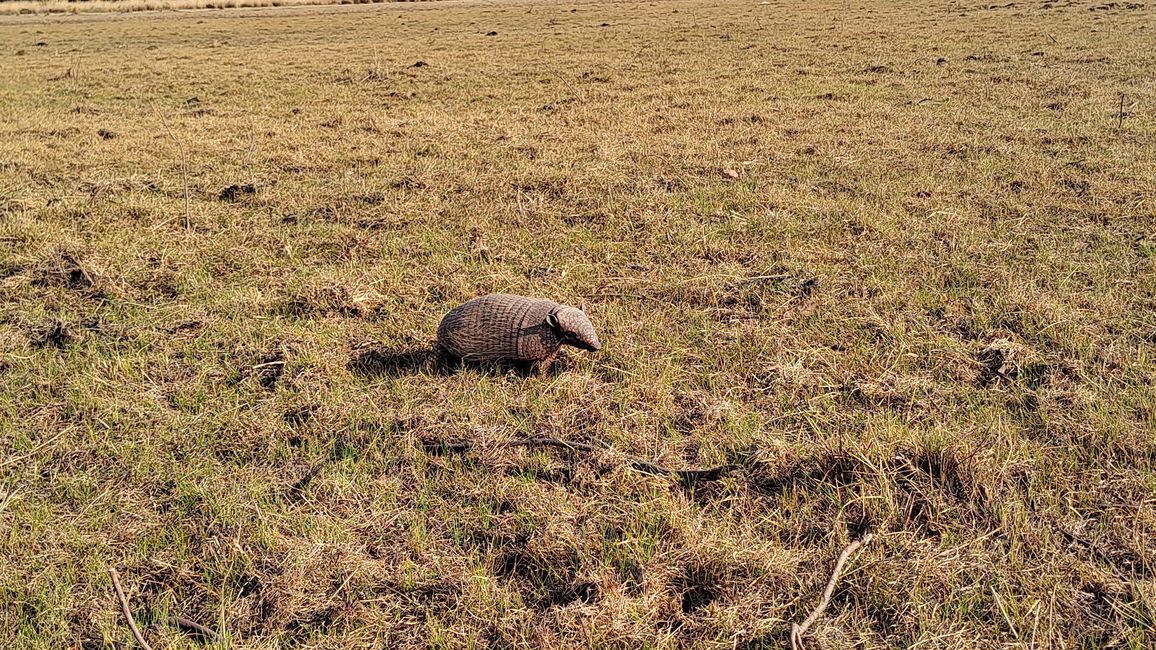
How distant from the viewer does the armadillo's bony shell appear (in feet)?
11.9

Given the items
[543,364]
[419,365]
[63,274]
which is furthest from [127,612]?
[63,274]

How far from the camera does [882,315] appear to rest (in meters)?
4.24

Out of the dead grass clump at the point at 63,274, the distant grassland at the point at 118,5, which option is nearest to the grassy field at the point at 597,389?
the dead grass clump at the point at 63,274

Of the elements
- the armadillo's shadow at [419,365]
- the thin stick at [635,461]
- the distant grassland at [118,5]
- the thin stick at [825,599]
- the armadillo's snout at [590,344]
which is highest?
the distant grassland at [118,5]

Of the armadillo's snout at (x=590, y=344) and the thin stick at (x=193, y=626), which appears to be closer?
the thin stick at (x=193, y=626)

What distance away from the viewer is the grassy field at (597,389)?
94.1 inches

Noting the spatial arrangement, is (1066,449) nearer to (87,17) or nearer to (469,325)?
(469,325)

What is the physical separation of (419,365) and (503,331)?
55 centimetres

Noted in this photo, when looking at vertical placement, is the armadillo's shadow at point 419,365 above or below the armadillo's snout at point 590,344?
below

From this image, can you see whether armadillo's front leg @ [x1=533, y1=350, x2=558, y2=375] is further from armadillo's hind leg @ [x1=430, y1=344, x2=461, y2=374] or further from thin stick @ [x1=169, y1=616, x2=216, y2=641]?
thin stick @ [x1=169, y1=616, x2=216, y2=641]

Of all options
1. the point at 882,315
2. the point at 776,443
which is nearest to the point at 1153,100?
the point at 882,315

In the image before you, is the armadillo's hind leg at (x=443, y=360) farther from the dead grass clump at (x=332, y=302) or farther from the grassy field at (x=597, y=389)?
the dead grass clump at (x=332, y=302)

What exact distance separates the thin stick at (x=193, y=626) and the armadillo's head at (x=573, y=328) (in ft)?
6.36

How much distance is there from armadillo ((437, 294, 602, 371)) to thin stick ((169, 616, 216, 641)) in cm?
175
